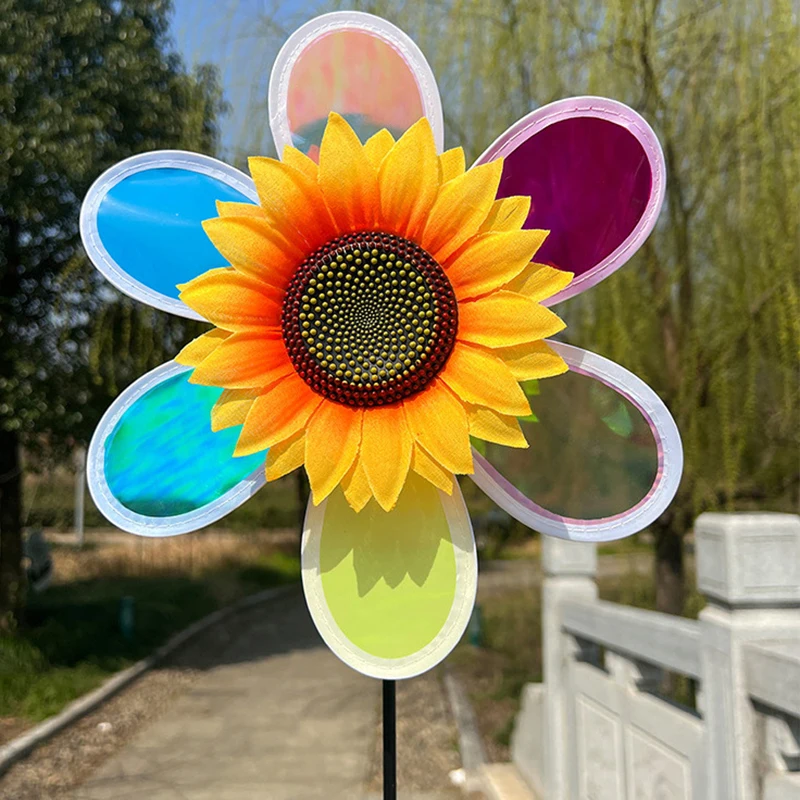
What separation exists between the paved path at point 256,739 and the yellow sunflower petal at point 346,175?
4475 millimetres

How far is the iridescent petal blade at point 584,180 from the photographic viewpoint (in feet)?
3.82

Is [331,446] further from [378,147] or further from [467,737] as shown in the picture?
[467,737]

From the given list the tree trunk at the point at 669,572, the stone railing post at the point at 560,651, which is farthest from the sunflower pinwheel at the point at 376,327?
the stone railing post at the point at 560,651

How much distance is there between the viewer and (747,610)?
219cm

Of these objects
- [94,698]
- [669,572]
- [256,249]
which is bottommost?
[94,698]

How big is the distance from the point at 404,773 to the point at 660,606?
221cm

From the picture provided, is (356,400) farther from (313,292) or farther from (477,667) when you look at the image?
(477,667)

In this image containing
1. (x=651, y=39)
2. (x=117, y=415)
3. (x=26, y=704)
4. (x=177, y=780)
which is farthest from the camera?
(x=26, y=704)

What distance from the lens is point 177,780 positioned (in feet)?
16.2

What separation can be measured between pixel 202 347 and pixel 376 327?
0.26 metres

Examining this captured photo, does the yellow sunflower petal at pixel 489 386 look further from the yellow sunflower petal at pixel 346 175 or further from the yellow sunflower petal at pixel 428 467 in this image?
the yellow sunflower petal at pixel 346 175

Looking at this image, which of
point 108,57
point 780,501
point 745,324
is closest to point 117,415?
point 745,324

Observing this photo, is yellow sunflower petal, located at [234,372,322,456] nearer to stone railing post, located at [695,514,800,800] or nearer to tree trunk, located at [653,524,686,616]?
stone railing post, located at [695,514,800,800]

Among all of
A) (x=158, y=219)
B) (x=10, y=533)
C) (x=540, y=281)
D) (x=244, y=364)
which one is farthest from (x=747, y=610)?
(x=10, y=533)
